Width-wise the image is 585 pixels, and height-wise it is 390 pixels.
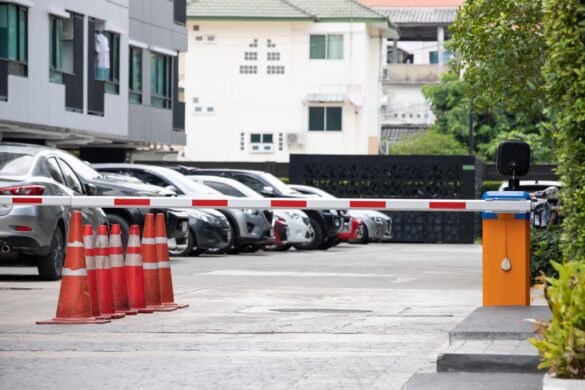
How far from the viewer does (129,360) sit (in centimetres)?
1084

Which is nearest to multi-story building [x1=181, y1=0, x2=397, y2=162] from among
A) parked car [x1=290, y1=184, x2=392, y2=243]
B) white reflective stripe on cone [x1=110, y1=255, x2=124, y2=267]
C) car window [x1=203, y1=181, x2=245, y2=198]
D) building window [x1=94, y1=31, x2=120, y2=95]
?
building window [x1=94, y1=31, x2=120, y2=95]

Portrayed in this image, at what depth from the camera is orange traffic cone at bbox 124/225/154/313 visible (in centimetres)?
1438

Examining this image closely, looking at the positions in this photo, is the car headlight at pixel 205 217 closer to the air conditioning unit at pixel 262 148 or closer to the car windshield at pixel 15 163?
the car windshield at pixel 15 163

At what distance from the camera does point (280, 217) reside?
32.3 metres

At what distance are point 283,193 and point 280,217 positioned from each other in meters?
1.29

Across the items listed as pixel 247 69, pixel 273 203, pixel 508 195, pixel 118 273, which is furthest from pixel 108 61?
pixel 247 69

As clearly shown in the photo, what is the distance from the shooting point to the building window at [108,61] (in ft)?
138

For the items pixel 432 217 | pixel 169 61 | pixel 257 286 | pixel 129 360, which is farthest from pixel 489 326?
pixel 169 61

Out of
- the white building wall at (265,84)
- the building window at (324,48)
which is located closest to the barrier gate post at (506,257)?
the white building wall at (265,84)

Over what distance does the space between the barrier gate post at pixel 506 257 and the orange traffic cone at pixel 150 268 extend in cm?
349

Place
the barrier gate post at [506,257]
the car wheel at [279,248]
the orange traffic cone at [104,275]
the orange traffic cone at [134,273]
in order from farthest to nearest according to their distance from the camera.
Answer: the car wheel at [279,248]
the orange traffic cone at [134,273]
the orange traffic cone at [104,275]
the barrier gate post at [506,257]

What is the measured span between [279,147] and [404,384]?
63371 millimetres

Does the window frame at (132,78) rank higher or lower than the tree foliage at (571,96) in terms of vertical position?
higher

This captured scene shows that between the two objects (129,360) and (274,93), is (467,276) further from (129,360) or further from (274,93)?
(274,93)
